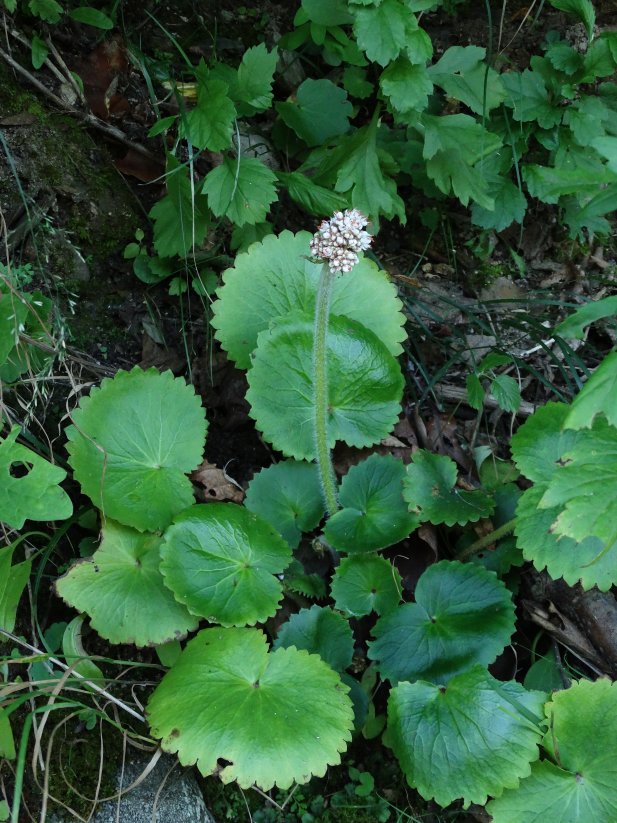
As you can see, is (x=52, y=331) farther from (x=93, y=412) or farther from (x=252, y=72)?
(x=252, y=72)

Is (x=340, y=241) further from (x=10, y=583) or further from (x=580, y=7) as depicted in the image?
(x=580, y=7)

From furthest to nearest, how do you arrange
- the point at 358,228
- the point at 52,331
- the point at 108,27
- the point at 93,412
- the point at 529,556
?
the point at 108,27
the point at 52,331
the point at 93,412
the point at 529,556
the point at 358,228

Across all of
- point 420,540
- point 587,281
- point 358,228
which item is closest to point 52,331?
point 358,228

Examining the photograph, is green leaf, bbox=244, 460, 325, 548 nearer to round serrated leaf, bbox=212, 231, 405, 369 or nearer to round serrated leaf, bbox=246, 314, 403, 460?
round serrated leaf, bbox=246, 314, 403, 460

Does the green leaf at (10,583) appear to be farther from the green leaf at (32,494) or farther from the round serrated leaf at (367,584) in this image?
the round serrated leaf at (367,584)

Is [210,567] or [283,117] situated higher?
[283,117]

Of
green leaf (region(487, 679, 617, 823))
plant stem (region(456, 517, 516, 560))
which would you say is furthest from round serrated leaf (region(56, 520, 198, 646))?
green leaf (region(487, 679, 617, 823))

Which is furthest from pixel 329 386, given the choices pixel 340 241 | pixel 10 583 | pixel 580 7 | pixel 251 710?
pixel 580 7
